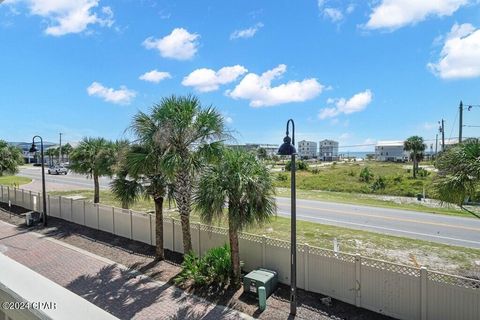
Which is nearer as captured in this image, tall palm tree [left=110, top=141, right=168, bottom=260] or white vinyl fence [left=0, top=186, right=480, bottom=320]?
white vinyl fence [left=0, top=186, right=480, bottom=320]

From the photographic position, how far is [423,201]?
30.1 metres

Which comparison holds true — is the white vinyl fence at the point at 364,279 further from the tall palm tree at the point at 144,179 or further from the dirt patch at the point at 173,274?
the tall palm tree at the point at 144,179

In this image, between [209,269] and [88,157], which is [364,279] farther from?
[88,157]

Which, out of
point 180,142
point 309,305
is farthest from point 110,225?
point 309,305

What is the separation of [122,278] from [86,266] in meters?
2.13

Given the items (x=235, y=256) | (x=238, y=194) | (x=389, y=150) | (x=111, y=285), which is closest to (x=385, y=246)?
(x=235, y=256)

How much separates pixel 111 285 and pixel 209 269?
310 cm

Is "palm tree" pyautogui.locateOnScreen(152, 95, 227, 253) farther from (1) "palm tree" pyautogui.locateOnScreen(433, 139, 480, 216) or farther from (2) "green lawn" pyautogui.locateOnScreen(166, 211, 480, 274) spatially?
(1) "palm tree" pyautogui.locateOnScreen(433, 139, 480, 216)

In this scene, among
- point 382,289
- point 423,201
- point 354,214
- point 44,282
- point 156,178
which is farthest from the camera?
point 423,201

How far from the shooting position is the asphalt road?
17.7 meters

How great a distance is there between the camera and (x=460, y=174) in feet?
32.9

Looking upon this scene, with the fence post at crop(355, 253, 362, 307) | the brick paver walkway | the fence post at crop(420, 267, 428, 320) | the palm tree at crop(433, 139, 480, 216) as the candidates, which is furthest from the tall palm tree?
the palm tree at crop(433, 139, 480, 216)

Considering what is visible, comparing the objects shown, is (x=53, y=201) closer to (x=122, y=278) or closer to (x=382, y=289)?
(x=122, y=278)

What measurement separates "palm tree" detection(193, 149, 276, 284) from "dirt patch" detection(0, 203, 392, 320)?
6.38 ft
